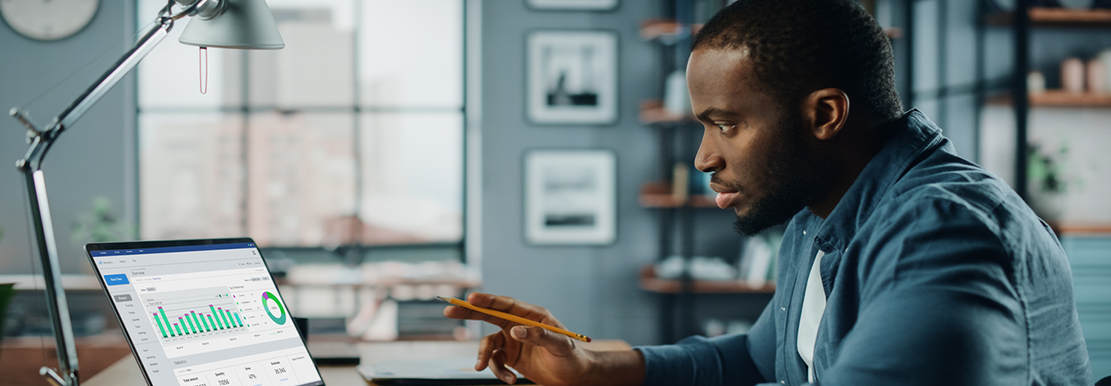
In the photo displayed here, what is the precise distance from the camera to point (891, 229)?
2.46 ft

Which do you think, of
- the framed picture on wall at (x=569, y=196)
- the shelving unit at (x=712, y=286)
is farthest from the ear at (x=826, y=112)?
the framed picture on wall at (x=569, y=196)

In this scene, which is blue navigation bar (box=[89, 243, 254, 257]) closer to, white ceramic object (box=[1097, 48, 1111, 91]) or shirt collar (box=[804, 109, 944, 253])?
shirt collar (box=[804, 109, 944, 253])

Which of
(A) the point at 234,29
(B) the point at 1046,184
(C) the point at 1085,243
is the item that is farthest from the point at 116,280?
(C) the point at 1085,243

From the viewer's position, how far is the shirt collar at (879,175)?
2.94 feet

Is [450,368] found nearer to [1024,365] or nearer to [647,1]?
[1024,365]

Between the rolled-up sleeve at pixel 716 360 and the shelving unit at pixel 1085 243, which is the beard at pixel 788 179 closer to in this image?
the rolled-up sleeve at pixel 716 360

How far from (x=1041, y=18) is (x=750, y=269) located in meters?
1.71

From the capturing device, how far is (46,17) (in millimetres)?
3926

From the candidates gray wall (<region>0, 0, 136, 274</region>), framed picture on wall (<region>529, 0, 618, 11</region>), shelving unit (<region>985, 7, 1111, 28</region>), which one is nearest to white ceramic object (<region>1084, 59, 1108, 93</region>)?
shelving unit (<region>985, 7, 1111, 28</region>)

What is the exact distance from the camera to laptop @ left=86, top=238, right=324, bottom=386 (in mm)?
950

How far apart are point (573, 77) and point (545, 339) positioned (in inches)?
120

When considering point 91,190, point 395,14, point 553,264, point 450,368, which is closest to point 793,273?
point 450,368

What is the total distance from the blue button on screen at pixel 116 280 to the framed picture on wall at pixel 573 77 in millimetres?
3136

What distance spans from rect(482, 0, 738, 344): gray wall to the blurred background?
1 centimetres
